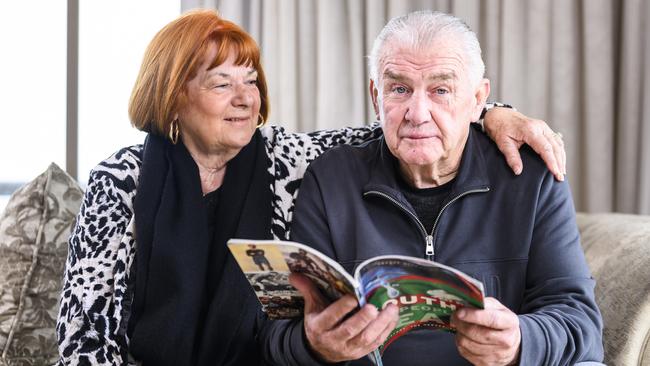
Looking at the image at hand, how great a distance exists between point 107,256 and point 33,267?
24.4 inches

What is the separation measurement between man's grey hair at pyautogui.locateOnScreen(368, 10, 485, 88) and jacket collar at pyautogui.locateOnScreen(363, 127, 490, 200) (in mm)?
156

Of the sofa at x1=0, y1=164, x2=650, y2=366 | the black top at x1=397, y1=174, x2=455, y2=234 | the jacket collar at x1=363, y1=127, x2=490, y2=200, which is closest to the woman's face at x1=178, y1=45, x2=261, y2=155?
the jacket collar at x1=363, y1=127, x2=490, y2=200

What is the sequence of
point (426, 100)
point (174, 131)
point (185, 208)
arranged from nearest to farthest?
point (426, 100) → point (185, 208) → point (174, 131)

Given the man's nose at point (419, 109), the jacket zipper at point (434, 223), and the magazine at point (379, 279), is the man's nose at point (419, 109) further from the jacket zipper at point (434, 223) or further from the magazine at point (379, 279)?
the magazine at point (379, 279)

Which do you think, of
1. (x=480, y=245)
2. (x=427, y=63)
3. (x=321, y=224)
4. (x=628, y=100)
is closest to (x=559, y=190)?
(x=480, y=245)

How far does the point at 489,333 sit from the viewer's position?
122cm

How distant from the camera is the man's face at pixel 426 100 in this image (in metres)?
1.54

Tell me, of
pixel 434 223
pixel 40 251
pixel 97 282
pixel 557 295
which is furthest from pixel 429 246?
pixel 40 251

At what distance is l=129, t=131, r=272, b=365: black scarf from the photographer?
68.1 inches

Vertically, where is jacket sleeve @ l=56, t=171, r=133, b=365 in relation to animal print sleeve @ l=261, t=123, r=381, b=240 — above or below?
below

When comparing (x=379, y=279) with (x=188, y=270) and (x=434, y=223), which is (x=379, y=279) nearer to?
(x=434, y=223)

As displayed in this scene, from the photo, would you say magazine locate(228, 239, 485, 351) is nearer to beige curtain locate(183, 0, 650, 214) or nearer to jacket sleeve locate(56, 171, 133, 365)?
jacket sleeve locate(56, 171, 133, 365)

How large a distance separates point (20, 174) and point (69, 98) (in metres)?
0.54

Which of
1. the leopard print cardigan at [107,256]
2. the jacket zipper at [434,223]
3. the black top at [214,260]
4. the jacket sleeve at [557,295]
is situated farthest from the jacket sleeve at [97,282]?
the jacket sleeve at [557,295]
